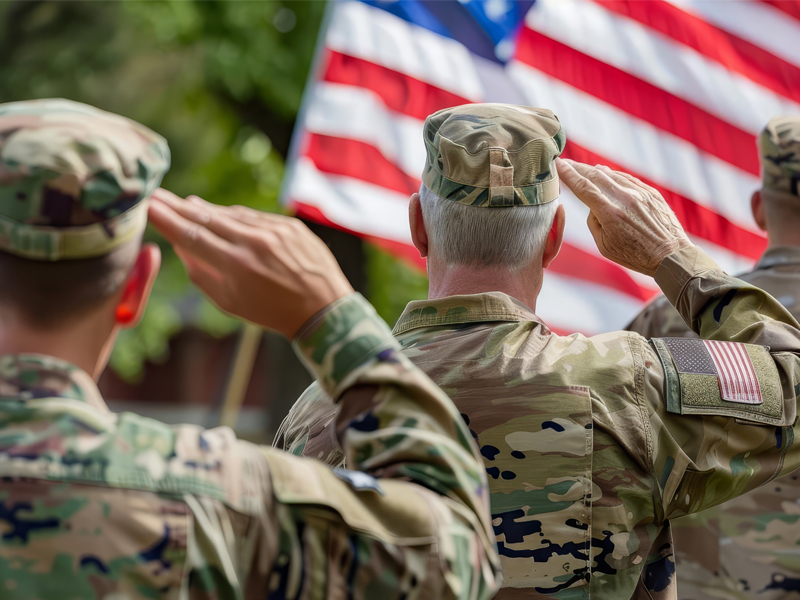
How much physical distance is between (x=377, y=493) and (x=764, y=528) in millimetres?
1937

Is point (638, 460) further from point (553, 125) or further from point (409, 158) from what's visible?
point (409, 158)

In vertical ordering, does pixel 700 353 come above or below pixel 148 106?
above

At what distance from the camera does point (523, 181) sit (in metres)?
1.97

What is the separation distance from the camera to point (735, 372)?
183cm

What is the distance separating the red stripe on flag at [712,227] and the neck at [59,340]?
375 cm

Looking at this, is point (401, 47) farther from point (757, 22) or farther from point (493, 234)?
point (493, 234)

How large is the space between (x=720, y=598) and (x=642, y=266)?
117cm

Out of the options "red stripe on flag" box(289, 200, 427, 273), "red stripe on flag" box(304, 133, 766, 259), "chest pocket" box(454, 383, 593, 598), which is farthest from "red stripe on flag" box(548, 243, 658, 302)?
"chest pocket" box(454, 383, 593, 598)

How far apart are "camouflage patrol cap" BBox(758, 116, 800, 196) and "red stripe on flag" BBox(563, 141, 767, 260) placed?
5.42 ft

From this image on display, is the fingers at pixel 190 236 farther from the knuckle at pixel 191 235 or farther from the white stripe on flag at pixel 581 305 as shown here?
the white stripe on flag at pixel 581 305

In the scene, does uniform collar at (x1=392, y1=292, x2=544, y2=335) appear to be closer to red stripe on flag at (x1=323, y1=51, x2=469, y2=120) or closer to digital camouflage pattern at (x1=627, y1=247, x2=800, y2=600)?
digital camouflage pattern at (x1=627, y1=247, x2=800, y2=600)

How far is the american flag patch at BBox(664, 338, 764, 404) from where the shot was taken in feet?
5.94

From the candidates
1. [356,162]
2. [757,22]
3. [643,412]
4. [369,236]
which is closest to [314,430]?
[643,412]

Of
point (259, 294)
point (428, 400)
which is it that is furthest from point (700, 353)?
point (259, 294)
